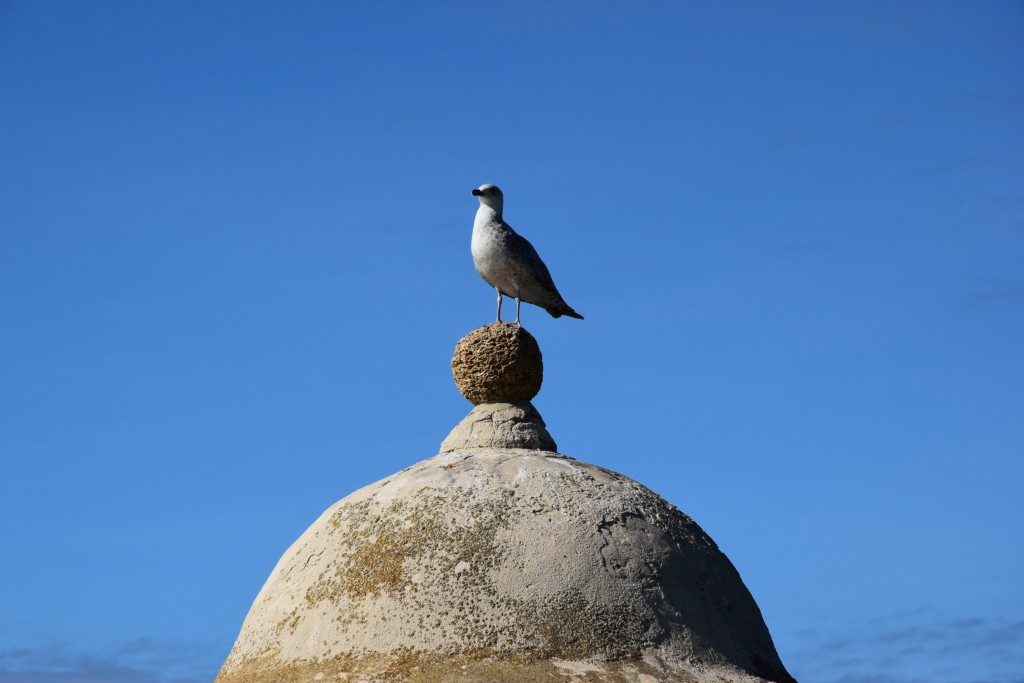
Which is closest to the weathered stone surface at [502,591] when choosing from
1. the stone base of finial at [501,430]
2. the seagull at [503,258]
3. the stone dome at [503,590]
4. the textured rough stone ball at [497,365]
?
the stone dome at [503,590]

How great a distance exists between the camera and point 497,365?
38.9 feet

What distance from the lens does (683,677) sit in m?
9.93

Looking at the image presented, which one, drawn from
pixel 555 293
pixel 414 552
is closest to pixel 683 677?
pixel 414 552

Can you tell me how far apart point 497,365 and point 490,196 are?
5.43 feet

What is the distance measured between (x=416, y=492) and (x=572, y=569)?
1.31 meters

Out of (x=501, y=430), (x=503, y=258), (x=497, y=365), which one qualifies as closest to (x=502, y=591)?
(x=501, y=430)

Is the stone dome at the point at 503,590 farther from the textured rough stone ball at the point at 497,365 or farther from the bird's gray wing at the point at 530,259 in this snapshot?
the bird's gray wing at the point at 530,259

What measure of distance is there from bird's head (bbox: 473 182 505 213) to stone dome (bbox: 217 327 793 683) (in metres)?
2.45

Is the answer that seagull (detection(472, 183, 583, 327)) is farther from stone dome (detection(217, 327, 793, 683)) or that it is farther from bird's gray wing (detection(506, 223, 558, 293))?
stone dome (detection(217, 327, 793, 683))

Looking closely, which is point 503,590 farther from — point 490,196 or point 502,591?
point 490,196

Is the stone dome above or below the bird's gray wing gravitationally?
below

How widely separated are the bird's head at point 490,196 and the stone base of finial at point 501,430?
1.79 metres

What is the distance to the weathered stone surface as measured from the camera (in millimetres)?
9781

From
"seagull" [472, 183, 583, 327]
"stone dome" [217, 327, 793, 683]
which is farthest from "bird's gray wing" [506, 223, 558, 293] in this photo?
"stone dome" [217, 327, 793, 683]
